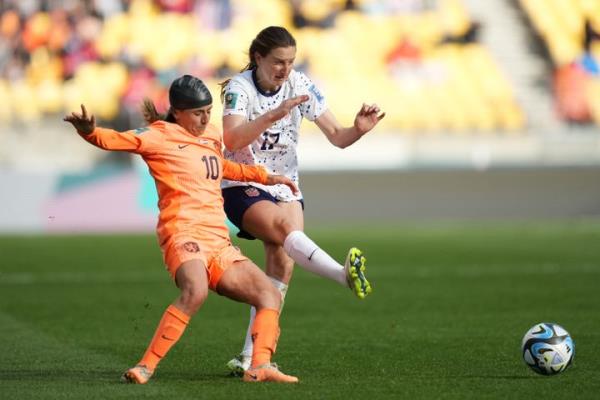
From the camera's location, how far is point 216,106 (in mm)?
27219

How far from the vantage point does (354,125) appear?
7.61 meters

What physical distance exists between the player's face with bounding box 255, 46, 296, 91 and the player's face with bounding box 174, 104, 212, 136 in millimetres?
631

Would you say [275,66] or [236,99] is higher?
[275,66]

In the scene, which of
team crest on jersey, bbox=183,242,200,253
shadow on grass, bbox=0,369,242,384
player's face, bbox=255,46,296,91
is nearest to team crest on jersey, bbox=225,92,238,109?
player's face, bbox=255,46,296,91

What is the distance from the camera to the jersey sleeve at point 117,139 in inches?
251

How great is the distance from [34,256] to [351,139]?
11006mm

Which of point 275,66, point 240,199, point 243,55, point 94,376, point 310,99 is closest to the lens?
point 94,376

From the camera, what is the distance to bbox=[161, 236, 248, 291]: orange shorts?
6.61 m

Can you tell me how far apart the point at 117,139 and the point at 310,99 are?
1655 mm

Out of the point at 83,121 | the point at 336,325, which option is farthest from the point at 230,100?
the point at 336,325

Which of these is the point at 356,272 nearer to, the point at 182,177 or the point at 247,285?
the point at 247,285

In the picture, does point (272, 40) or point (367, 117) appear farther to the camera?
point (367, 117)

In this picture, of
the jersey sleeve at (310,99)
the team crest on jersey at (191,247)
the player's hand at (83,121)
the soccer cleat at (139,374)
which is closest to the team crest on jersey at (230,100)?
the jersey sleeve at (310,99)

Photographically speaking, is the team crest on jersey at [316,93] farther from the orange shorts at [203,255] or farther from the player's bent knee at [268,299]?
the player's bent knee at [268,299]
